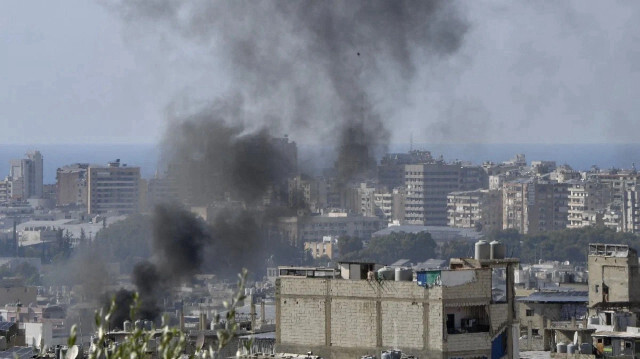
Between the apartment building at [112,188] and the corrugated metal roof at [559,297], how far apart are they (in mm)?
131719

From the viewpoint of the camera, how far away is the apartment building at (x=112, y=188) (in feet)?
613

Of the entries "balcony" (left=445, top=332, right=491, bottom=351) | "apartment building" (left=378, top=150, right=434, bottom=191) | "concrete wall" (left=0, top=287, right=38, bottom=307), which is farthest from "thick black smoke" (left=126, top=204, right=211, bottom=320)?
"apartment building" (left=378, top=150, right=434, bottom=191)

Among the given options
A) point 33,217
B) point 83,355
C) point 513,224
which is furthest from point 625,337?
point 33,217

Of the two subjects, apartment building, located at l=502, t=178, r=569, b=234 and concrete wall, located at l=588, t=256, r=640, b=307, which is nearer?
concrete wall, located at l=588, t=256, r=640, b=307

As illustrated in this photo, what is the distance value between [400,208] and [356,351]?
167 m

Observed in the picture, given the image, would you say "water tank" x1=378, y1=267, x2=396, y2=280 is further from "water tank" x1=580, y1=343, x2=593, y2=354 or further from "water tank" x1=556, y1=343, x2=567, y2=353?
"water tank" x1=556, y1=343, x2=567, y2=353

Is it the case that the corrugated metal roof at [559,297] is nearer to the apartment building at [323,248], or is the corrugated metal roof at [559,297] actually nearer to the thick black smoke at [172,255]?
the thick black smoke at [172,255]

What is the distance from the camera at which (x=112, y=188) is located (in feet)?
632

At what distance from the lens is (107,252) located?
14188cm

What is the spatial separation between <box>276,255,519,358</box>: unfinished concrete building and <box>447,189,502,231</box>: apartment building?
497 ft

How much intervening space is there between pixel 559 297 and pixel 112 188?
472 feet

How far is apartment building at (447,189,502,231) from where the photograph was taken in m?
185

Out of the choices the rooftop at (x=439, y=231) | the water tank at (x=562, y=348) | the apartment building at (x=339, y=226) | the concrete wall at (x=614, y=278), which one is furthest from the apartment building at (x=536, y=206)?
the water tank at (x=562, y=348)

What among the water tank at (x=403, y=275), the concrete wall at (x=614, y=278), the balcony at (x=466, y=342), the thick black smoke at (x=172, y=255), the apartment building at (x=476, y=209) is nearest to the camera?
the balcony at (x=466, y=342)
